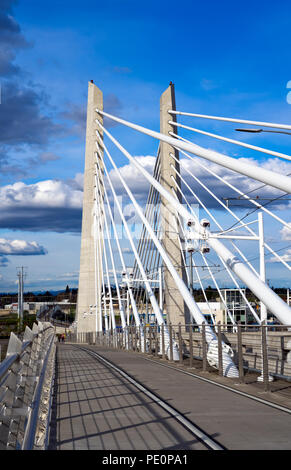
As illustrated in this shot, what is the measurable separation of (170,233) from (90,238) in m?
19.3

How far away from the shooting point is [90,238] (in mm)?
47688

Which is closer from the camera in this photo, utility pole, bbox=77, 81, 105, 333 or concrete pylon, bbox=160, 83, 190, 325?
concrete pylon, bbox=160, 83, 190, 325

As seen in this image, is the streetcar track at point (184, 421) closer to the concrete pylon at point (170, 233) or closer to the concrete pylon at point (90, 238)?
the concrete pylon at point (170, 233)

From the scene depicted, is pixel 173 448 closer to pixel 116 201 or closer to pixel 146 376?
pixel 146 376

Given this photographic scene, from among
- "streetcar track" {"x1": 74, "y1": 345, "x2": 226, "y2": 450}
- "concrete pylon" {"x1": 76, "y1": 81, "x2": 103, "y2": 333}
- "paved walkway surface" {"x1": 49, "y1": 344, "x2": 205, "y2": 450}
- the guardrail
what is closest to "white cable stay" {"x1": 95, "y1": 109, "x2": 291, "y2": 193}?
"streetcar track" {"x1": 74, "y1": 345, "x2": 226, "y2": 450}

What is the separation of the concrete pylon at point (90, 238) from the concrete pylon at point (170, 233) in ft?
44.7

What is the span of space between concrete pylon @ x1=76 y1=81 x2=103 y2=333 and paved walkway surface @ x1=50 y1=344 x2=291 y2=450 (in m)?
32.0

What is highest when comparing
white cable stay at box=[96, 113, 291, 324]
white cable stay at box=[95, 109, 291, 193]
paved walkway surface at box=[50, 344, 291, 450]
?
white cable stay at box=[95, 109, 291, 193]

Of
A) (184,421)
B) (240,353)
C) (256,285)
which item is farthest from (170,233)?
(184,421)

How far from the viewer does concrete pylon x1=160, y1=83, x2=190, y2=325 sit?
28953mm

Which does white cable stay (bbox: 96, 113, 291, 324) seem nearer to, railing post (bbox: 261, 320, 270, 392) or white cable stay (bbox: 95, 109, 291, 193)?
railing post (bbox: 261, 320, 270, 392)

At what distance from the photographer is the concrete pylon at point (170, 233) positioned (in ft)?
95.0

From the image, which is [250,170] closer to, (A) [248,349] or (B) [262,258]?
(A) [248,349]
